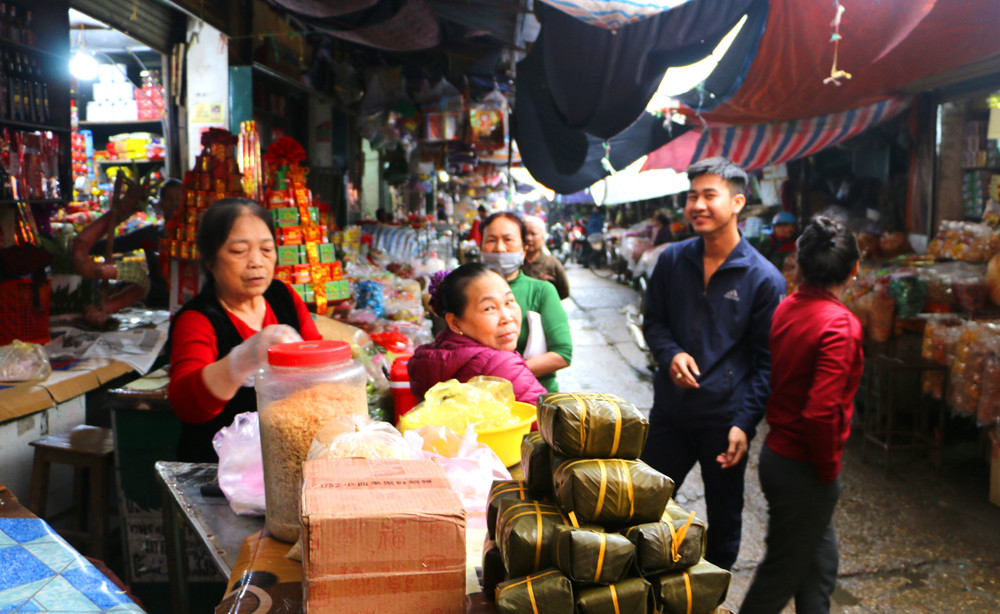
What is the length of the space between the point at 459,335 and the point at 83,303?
3.54 metres

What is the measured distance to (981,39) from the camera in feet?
11.8

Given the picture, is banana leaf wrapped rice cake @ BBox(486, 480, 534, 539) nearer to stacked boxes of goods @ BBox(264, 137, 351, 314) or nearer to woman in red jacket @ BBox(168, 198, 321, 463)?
woman in red jacket @ BBox(168, 198, 321, 463)

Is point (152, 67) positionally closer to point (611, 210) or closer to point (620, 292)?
point (620, 292)

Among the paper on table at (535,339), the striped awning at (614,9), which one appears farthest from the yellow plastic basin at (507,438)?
the striped awning at (614,9)

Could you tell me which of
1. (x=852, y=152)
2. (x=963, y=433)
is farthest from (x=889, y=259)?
(x=852, y=152)

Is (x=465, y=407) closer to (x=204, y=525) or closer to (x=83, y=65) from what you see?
(x=204, y=525)

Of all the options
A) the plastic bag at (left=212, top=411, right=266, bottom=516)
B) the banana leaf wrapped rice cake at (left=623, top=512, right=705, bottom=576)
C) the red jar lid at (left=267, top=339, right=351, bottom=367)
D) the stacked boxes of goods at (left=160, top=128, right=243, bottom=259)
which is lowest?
the plastic bag at (left=212, top=411, right=266, bottom=516)

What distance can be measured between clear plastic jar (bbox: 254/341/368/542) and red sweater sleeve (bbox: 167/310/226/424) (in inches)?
20.5

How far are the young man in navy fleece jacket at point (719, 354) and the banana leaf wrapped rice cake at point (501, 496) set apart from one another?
57.3 inches

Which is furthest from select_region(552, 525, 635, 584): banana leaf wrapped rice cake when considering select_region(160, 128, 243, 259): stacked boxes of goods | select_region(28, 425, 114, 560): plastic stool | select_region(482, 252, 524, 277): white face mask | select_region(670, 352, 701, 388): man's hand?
select_region(160, 128, 243, 259): stacked boxes of goods

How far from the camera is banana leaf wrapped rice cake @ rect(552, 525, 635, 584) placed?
0.97 meters

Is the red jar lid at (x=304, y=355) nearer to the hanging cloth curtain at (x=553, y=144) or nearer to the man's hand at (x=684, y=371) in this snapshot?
the man's hand at (x=684, y=371)

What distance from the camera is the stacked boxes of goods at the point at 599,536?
0.98 m

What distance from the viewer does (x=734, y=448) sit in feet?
8.09
